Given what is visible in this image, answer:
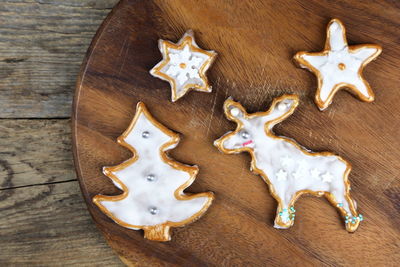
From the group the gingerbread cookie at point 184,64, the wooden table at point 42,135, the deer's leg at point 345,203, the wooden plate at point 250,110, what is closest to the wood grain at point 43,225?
the wooden table at point 42,135

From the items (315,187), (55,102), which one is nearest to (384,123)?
(315,187)

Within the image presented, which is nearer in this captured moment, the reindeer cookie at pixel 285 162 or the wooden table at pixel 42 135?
the reindeer cookie at pixel 285 162

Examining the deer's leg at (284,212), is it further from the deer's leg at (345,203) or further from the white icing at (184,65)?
the white icing at (184,65)

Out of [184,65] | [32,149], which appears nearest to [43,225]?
[32,149]

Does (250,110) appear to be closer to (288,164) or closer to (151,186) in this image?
(288,164)

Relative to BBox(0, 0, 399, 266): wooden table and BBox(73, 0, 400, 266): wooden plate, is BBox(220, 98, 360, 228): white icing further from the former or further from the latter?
BBox(0, 0, 399, 266): wooden table

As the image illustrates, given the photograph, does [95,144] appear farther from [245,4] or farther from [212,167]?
[245,4]

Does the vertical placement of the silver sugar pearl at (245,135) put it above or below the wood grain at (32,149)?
above
